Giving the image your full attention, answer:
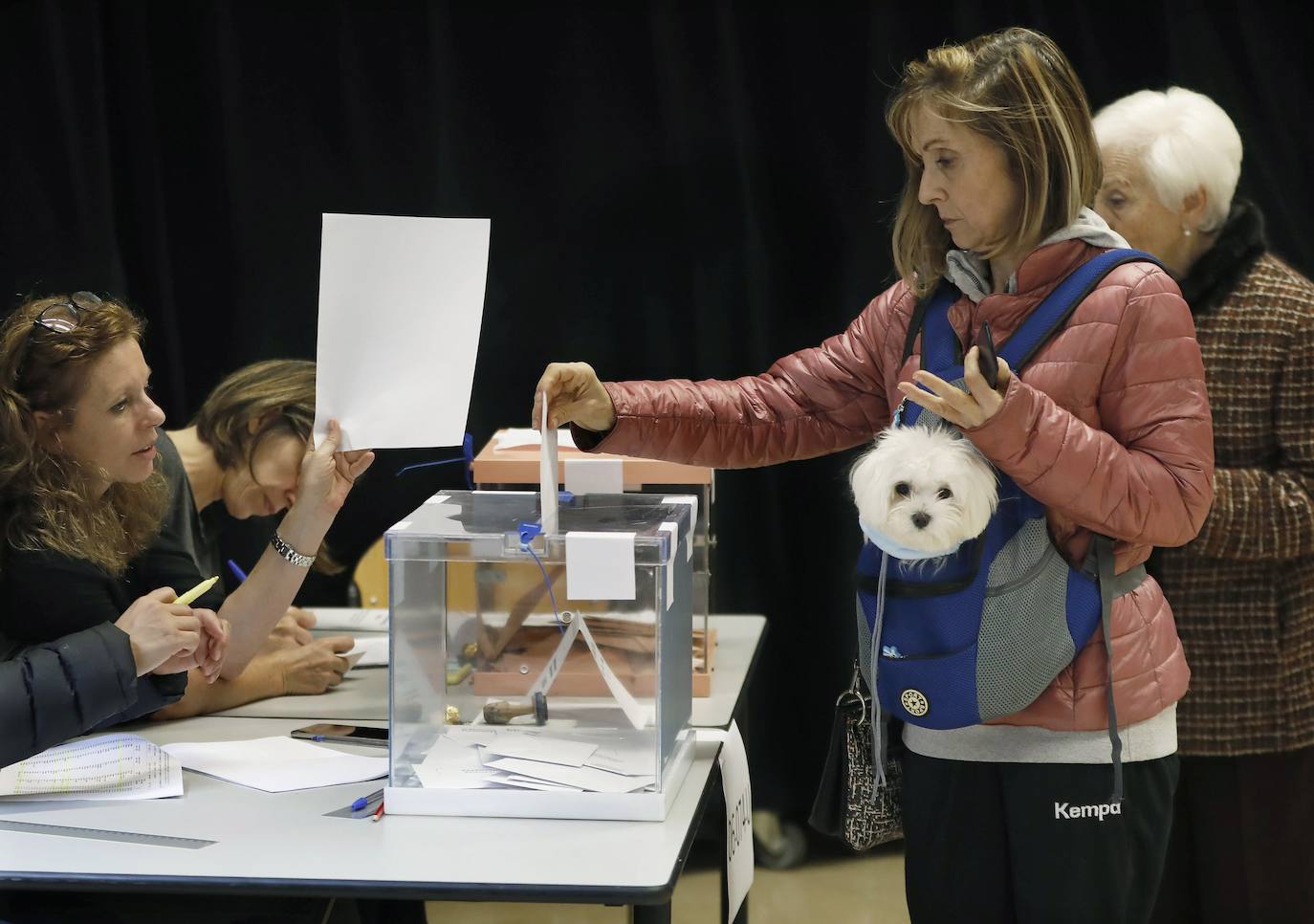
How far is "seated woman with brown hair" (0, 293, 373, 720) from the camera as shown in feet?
6.49

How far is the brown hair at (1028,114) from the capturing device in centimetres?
168

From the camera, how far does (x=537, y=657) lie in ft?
6.01

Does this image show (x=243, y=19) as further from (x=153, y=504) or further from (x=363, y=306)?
(x=363, y=306)

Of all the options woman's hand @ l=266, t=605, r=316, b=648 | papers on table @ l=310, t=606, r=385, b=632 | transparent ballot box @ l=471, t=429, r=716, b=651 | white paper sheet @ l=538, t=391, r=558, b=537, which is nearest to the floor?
papers on table @ l=310, t=606, r=385, b=632

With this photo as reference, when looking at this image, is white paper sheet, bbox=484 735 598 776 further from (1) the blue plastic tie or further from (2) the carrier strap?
(2) the carrier strap

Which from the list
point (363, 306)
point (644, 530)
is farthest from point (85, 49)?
point (644, 530)

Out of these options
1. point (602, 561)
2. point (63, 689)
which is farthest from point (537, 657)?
point (63, 689)

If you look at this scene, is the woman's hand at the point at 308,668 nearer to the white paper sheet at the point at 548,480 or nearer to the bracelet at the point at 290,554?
the bracelet at the point at 290,554

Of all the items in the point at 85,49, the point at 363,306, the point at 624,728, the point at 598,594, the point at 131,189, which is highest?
the point at 85,49

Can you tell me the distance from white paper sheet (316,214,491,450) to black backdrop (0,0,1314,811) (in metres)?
1.63

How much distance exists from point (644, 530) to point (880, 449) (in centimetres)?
30

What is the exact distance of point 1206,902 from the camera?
2516 millimetres

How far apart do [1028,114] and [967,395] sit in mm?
359

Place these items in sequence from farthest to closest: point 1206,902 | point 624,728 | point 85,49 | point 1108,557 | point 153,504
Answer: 1. point 85,49
2. point 1206,902
3. point 153,504
4. point 624,728
5. point 1108,557
